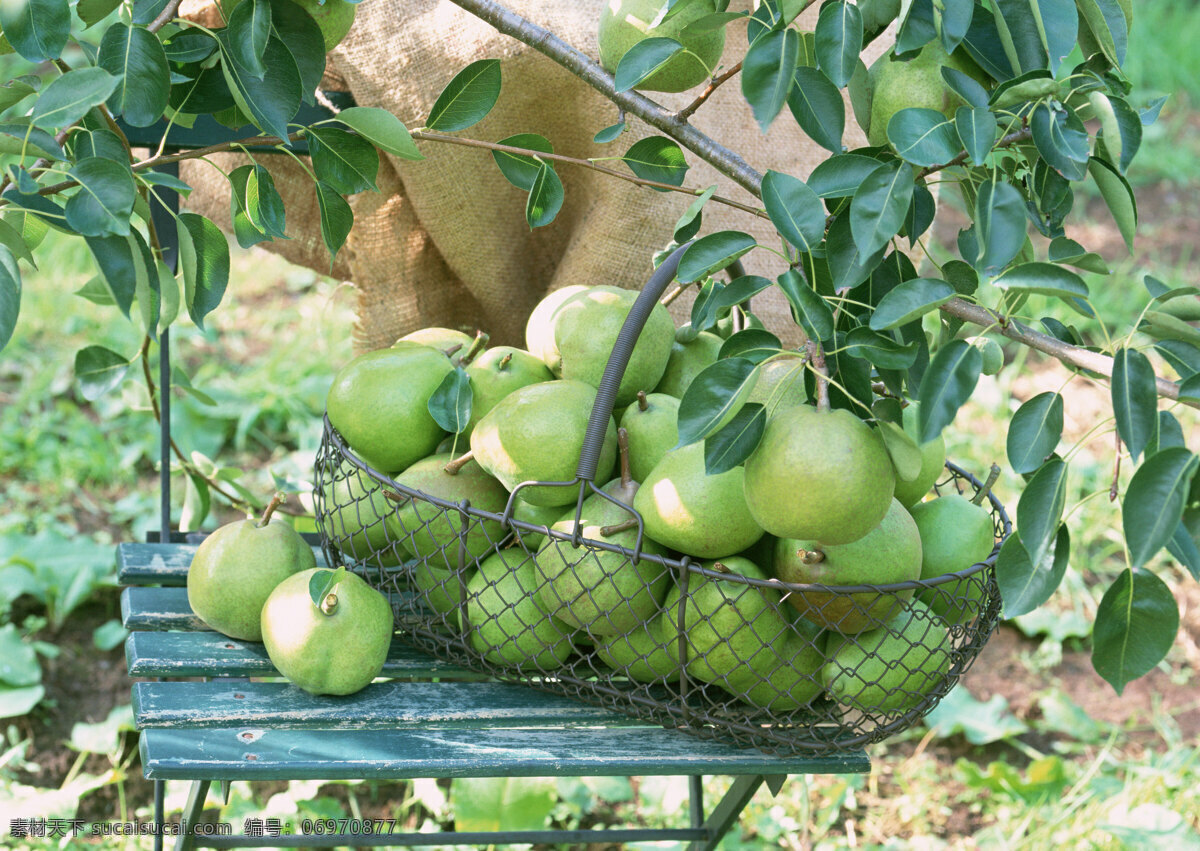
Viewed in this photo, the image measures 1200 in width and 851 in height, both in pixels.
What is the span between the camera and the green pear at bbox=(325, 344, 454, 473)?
44.5 inches

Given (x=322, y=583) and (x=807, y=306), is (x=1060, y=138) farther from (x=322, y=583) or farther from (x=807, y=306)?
(x=322, y=583)

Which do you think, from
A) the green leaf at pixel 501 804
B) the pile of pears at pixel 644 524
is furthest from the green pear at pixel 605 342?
the green leaf at pixel 501 804

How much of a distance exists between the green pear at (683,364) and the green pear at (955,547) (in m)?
0.28

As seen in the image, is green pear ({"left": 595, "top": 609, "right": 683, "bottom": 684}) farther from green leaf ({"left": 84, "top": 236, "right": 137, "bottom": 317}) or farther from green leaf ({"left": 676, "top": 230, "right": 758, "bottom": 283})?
green leaf ({"left": 84, "top": 236, "right": 137, "bottom": 317})

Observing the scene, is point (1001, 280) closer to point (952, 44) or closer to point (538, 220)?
point (952, 44)

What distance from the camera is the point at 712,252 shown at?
0.85 m

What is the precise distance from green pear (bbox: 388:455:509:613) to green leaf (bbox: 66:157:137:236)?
42 centimetres

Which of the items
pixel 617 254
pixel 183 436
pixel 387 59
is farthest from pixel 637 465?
pixel 183 436

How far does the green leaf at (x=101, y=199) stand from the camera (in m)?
0.75

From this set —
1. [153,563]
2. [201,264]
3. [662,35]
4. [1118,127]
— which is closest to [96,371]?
[153,563]

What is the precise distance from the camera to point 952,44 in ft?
2.49

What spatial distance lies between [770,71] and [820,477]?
0.30 metres

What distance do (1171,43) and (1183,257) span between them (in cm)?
147

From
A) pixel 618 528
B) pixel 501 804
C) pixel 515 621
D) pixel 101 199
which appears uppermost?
pixel 101 199
